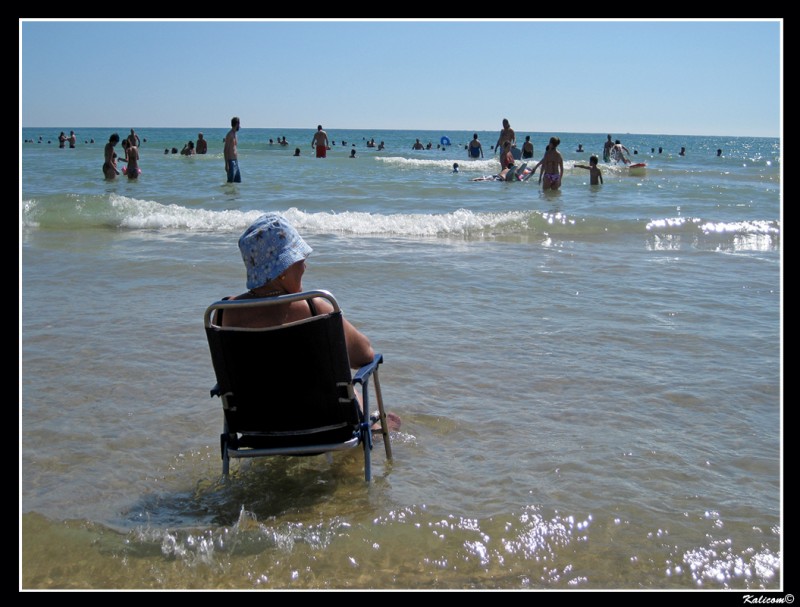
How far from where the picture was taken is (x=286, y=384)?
126 inches

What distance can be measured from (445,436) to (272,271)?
1430 mm

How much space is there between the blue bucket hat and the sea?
572 mm

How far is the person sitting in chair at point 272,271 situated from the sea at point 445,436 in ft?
1.33

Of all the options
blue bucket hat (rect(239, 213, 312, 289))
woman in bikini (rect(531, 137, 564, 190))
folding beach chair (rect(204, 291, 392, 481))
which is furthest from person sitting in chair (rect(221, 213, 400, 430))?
woman in bikini (rect(531, 137, 564, 190))

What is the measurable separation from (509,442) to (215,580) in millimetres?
1770

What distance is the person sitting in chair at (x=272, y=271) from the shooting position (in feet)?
11.0

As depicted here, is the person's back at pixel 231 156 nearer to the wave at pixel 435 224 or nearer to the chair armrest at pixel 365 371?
the wave at pixel 435 224

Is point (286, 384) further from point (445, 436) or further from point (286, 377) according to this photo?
point (445, 436)

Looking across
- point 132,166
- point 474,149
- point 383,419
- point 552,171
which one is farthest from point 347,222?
point 474,149

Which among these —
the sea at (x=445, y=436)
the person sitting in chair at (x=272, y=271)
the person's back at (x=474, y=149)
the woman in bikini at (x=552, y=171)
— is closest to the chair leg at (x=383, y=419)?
Result: the sea at (x=445, y=436)

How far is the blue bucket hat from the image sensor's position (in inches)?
132

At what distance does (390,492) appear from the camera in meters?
3.53
